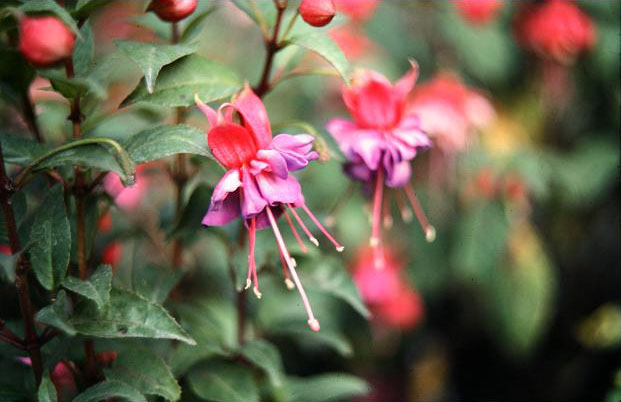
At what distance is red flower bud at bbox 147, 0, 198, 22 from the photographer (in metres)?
0.67

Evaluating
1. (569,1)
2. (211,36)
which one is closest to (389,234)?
(569,1)

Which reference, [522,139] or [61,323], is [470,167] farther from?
[61,323]

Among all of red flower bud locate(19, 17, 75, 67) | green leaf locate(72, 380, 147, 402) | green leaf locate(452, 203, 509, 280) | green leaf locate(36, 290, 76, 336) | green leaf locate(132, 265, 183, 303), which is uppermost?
red flower bud locate(19, 17, 75, 67)

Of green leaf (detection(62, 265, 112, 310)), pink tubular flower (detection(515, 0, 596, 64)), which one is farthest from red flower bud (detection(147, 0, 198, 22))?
pink tubular flower (detection(515, 0, 596, 64))

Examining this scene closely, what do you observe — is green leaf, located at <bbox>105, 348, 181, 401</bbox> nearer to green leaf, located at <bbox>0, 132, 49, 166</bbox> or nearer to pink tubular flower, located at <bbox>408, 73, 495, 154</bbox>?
green leaf, located at <bbox>0, 132, 49, 166</bbox>

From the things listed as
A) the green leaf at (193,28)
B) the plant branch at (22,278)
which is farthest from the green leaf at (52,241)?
the green leaf at (193,28)

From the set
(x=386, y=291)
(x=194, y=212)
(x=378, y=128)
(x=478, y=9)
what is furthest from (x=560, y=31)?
(x=194, y=212)

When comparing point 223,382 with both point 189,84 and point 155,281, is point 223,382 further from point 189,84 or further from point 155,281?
point 189,84

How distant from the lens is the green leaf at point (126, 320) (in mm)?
604

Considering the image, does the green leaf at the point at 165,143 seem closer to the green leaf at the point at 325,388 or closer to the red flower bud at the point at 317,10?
the red flower bud at the point at 317,10

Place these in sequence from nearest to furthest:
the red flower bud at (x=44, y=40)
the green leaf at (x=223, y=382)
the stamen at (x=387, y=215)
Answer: the red flower bud at (x=44, y=40)
the green leaf at (x=223, y=382)
the stamen at (x=387, y=215)

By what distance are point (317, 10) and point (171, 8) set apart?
5.8 inches

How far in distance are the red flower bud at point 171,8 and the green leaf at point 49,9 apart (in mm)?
114

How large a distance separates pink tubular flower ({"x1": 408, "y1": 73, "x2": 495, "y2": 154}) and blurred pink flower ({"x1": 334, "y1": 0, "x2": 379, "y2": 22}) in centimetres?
22
